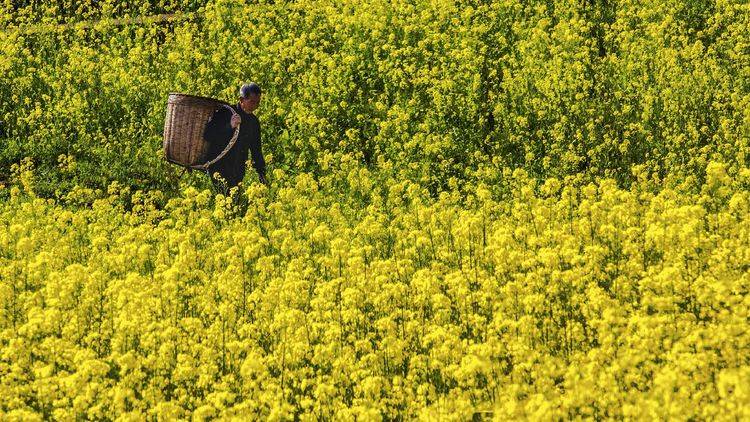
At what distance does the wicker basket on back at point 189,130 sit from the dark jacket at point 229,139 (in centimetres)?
5

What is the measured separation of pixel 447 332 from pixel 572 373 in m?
1.12

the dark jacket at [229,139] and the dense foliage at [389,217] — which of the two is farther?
the dark jacket at [229,139]

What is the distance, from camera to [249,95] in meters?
9.95

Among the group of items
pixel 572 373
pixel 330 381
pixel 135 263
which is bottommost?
pixel 135 263

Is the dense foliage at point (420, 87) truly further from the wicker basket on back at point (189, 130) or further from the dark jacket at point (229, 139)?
the wicker basket on back at point (189, 130)

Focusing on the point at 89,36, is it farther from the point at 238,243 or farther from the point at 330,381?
the point at 330,381

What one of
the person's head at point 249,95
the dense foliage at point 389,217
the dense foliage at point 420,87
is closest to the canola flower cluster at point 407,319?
the dense foliage at point 389,217

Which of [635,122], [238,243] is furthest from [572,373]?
[635,122]

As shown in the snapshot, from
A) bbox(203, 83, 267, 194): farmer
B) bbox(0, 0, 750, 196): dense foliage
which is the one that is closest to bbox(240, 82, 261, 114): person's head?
bbox(203, 83, 267, 194): farmer

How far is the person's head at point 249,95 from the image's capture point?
32.6 ft

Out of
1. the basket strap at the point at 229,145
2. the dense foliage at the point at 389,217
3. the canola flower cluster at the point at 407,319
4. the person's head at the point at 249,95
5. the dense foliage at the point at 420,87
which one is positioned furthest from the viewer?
the dense foliage at the point at 420,87

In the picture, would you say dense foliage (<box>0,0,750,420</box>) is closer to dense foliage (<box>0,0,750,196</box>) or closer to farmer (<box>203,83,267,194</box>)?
dense foliage (<box>0,0,750,196</box>)

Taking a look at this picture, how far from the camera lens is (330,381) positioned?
20.0 feet

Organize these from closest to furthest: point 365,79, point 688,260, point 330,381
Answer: point 330,381, point 688,260, point 365,79
